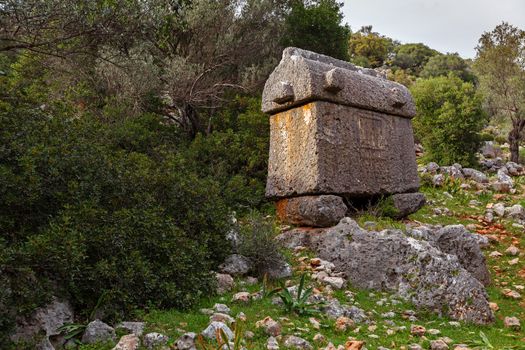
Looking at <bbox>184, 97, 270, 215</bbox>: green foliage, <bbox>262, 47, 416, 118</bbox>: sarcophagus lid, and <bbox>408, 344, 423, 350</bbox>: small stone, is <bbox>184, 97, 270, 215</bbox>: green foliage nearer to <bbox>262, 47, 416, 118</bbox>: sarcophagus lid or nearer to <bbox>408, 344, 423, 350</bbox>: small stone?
<bbox>262, 47, 416, 118</bbox>: sarcophagus lid

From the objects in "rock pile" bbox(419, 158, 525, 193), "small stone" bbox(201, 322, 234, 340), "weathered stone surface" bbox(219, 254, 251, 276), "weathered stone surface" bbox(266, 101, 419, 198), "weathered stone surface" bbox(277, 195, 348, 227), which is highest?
"weathered stone surface" bbox(266, 101, 419, 198)

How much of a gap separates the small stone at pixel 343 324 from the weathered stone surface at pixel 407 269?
1419mm

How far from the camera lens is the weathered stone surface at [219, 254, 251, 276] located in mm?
6121

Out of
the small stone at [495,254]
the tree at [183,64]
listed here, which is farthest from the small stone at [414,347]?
the tree at [183,64]

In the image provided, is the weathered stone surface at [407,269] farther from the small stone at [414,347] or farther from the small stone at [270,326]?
the small stone at [270,326]

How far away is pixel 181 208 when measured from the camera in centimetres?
614

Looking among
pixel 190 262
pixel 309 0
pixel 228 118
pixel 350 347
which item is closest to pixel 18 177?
pixel 190 262

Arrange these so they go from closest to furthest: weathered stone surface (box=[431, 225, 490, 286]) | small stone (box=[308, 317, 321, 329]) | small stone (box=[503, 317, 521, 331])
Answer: small stone (box=[308, 317, 321, 329]) → small stone (box=[503, 317, 521, 331]) → weathered stone surface (box=[431, 225, 490, 286])

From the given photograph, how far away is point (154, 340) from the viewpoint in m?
3.93

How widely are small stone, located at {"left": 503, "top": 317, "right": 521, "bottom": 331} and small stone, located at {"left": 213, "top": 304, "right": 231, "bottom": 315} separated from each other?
3.32 metres

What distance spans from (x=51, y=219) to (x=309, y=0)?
609 inches

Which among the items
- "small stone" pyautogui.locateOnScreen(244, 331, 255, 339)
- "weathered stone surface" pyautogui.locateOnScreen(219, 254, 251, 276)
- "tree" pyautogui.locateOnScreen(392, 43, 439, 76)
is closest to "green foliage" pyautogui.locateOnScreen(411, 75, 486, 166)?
"weathered stone surface" pyautogui.locateOnScreen(219, 254, 251, 276)

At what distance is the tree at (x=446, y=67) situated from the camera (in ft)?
139

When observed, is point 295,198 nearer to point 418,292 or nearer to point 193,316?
point 418,292
